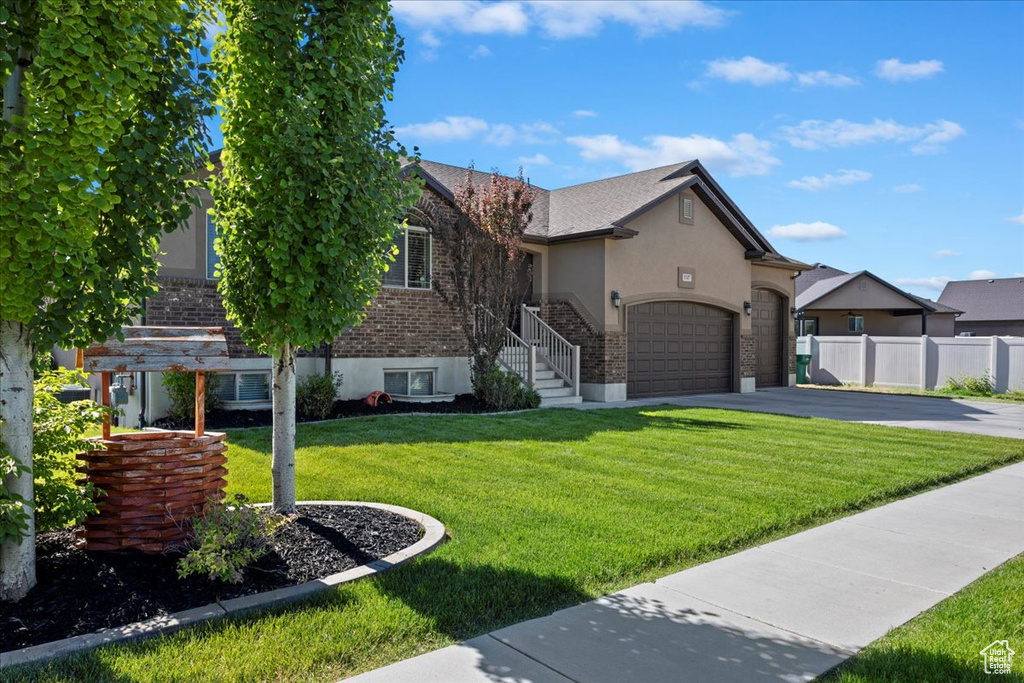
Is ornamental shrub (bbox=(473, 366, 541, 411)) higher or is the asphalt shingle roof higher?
the asphalt shingle roof

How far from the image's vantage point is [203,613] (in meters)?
3.77

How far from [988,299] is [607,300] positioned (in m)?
40.4


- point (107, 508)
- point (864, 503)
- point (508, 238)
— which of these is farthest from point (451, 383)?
point (107, 508)

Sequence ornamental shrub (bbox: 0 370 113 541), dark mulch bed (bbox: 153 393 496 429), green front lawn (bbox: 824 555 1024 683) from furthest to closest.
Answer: dark mulch bed (bbox: 153 393 496 429) < ornamental shrub (bbox: 0 370 113 541) < green front lawn (bbox: 824 555 1024 683)

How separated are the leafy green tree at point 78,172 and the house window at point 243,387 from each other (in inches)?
329

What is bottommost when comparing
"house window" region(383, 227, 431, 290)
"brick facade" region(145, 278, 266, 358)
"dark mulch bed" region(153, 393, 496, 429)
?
"dark mulch bed" region(153, 393, 496, 429)

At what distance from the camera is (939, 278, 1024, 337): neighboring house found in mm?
41906

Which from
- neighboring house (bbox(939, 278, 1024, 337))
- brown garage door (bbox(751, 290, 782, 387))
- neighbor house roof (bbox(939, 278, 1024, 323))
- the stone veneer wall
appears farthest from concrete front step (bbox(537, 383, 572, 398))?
neighbor house roof (bbox(939, 278, 1024, 323))

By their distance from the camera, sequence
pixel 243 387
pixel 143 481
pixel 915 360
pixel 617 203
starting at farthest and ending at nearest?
1. pixel 915 360
2. pixel 617 203
3. pixel 243 387
4. pixel 143 481

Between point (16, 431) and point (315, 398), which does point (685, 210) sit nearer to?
point (315, 398)

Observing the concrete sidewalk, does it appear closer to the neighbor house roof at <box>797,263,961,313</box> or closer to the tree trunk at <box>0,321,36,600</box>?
the tree trunk at <box>0,321,36,600</box>

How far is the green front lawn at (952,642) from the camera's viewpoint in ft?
10.7

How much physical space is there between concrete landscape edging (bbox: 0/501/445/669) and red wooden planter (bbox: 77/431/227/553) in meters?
0.95

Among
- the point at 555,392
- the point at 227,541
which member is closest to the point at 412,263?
the point at 555,392
